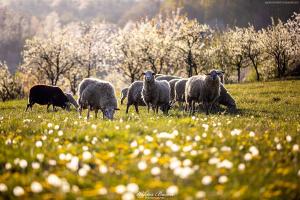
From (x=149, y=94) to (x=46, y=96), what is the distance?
9.14m

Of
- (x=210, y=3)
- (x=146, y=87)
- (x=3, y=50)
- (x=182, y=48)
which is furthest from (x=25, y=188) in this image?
(x=210, y=3)

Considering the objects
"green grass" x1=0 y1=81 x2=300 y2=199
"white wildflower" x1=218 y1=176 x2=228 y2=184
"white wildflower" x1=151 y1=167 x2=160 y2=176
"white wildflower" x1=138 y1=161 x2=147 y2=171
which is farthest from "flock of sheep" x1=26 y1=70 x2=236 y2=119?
"white wildflower" x1=218 y1=176 x2=228 y2=184

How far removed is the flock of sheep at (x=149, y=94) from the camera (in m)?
16.4

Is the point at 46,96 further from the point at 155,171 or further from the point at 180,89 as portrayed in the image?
the point at 155,171

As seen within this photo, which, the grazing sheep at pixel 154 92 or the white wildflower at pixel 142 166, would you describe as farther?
the grazing sheep at pixel 154 92

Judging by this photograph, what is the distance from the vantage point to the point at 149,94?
63.3 feet

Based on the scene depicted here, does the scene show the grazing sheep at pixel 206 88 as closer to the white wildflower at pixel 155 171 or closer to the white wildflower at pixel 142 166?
the white wildflower at pixel 142 166

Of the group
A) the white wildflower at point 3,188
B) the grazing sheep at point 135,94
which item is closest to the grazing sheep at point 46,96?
the grazing sheep at point 135,94

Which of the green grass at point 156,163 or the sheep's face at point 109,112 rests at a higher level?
the green grass at point 156,163

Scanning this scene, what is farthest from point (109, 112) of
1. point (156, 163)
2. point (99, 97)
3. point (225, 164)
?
point (225, 164)

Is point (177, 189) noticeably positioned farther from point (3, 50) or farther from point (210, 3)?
point (210, 3)

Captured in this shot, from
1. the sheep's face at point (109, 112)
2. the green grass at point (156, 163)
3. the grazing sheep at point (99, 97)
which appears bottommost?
the sheep's face at point (109, 112)

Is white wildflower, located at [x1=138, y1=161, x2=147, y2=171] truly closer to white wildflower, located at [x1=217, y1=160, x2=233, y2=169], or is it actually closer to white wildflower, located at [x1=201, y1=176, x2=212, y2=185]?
white wildflower, located at [x1=201, y1=176, x2=212, y2=185]

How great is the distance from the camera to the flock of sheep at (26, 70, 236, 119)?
16359mm
